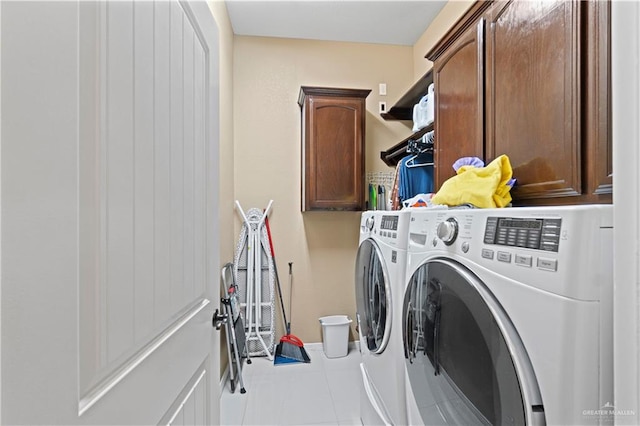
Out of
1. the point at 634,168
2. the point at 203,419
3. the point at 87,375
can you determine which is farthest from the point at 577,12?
the point at 203,419

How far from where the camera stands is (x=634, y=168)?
1.23 feet

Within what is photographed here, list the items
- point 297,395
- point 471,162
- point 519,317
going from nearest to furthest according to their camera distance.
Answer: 1. point 519,317
2. point 471,162
3. point 297,395

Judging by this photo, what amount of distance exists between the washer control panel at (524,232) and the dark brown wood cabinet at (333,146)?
6.05ft

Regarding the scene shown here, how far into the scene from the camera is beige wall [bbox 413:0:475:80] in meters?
2.15

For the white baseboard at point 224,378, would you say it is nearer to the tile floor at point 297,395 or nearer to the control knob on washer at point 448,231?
the tile floor at point 297,395

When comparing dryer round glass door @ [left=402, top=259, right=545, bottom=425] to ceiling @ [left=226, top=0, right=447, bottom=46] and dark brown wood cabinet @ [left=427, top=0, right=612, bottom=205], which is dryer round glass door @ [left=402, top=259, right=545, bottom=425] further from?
ceiling @ [left=226, top=0, right=447, bottom=46]

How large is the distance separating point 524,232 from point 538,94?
0.63 metres

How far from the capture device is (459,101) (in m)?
1.46

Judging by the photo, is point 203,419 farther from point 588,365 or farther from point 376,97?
point 376,97

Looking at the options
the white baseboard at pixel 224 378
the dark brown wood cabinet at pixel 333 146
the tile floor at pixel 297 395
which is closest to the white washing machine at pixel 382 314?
the tile floor at pixel 297 395

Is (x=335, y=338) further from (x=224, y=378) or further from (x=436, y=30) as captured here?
(x=436, y=30)

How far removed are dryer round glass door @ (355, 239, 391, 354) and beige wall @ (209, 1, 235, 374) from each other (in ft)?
3.41

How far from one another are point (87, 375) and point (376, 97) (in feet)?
9.59

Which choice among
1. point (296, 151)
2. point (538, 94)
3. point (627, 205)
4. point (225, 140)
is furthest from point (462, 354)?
point (296, 151)
